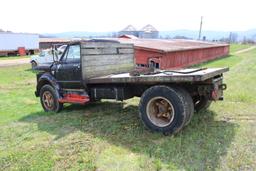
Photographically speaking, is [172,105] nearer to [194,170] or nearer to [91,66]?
[194,170]

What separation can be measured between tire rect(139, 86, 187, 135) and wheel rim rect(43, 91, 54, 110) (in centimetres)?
305

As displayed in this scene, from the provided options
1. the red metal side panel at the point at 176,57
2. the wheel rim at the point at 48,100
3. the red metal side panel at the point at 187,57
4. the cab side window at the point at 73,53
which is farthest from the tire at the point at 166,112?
the red metal side panel at the point at 187,57

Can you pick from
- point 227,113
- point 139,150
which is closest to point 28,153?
point 139,150

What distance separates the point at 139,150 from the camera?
4.84 meters

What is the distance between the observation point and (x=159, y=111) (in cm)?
564

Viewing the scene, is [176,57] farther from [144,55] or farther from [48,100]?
[48,100]

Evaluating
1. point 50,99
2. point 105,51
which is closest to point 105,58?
point 105,51

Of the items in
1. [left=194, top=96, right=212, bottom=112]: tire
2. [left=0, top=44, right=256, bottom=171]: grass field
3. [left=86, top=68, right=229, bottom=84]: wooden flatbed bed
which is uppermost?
[left=86, top=68, right=229, bottom=84]: wooden flatbed bed

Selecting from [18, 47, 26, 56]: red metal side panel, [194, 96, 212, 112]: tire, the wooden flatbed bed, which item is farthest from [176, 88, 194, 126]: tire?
[18, 47, 26, 56]: red metal side panel

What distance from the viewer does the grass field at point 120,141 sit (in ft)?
14.5

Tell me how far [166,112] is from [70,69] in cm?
273

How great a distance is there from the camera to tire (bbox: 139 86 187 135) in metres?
5.16

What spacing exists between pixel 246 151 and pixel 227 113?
2.31 meters

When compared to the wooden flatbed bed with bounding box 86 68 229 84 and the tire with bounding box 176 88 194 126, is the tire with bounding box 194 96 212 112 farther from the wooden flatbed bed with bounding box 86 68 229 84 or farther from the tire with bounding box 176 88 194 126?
the tire with bounding box 176 88 194 126
